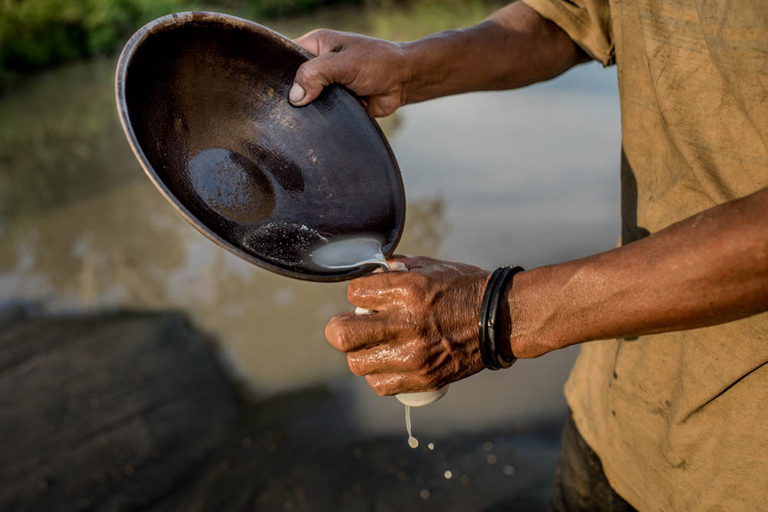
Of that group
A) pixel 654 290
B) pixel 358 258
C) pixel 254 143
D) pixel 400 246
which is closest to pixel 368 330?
pixel 358 258

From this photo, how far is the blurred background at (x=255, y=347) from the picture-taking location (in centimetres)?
282

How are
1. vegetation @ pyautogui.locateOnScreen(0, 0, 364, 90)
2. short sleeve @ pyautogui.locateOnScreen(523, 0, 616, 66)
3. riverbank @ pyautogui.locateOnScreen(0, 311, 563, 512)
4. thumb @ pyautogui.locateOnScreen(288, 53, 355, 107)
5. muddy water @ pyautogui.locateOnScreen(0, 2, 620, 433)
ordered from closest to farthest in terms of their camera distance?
thumb @ pyautogui.locateOnScreen(288, 53, 355, 107) → short sleeve @ pyautogui.locateOnScreen(523, 0, 616, 66) → riverbank @ pyautogui.locateOnScreen(0, 311, 563, 512) → muddy water @ pyautogui.locateOnScreen(0, 2, 620, 433) → vegetation @ pyautogui.locateOnScreen(0, 0, 364, 90)

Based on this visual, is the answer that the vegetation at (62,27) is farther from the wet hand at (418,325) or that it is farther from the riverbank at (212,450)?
the wet hand at (418,325)

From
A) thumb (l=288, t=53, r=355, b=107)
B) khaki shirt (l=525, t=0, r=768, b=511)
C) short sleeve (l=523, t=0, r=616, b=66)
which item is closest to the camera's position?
khaki shirt (l=525, t=0, r=768, b=511)

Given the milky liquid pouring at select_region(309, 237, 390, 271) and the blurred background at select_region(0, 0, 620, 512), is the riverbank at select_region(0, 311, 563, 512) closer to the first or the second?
the blurred background at select_region(0, 0, 620, 512)

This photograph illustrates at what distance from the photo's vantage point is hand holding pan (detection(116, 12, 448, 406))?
120 centimetres

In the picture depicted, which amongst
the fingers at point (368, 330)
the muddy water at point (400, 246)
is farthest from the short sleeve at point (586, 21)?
the muddy water at point (400, 246)

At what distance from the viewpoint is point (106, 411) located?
329 centimetres

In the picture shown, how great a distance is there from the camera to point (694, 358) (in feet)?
4.05

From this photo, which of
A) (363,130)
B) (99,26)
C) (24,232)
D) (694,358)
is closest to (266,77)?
(363,130)

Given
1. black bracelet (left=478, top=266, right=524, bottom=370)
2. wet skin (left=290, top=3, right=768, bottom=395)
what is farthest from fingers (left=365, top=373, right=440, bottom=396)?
black bracelet (left=478, top=266, right=524, bottom=370)

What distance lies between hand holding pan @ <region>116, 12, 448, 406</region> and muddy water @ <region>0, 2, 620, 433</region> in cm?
192

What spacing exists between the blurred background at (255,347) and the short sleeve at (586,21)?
1739mm

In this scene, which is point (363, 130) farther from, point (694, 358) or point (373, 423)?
point (373, 423)
